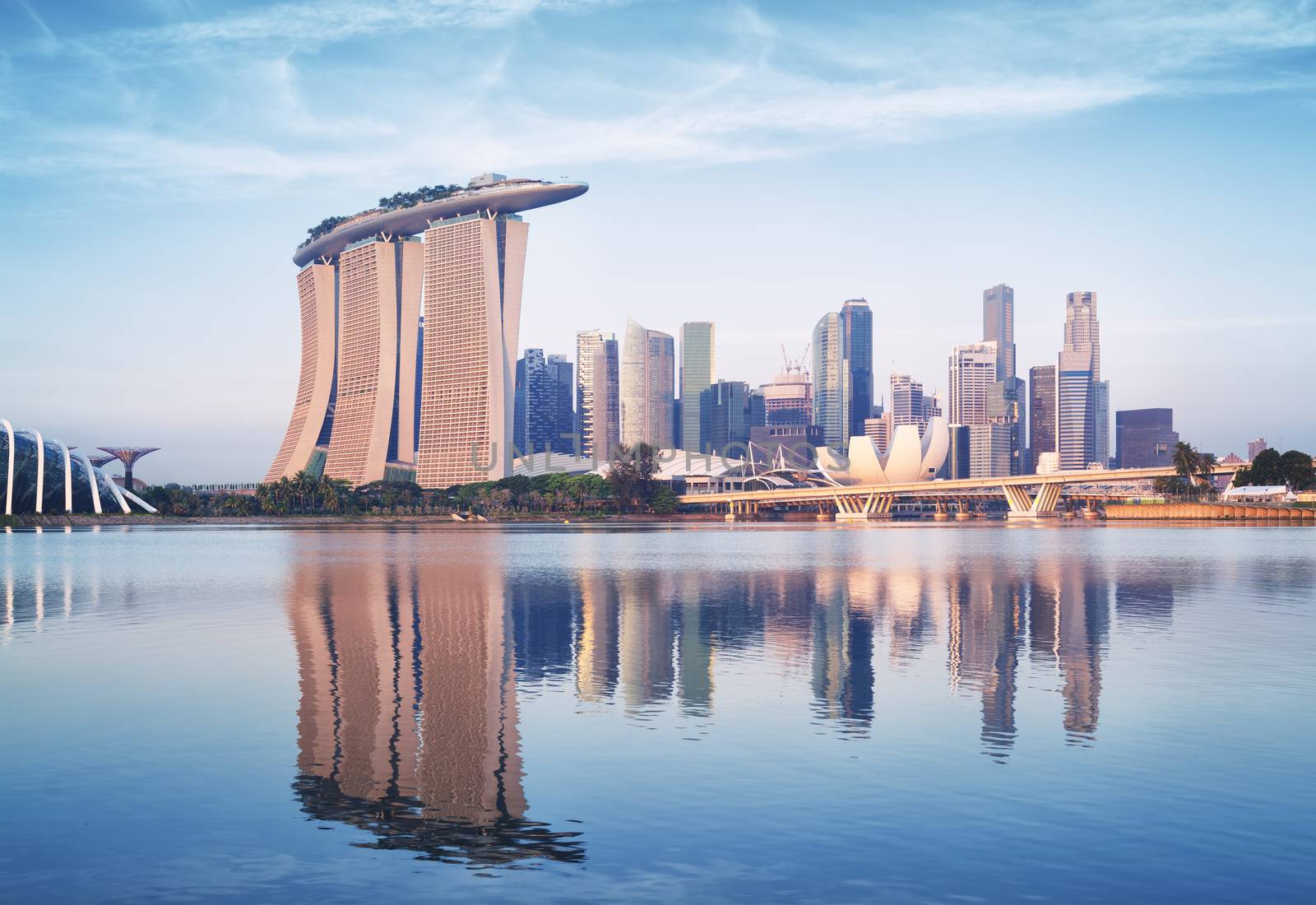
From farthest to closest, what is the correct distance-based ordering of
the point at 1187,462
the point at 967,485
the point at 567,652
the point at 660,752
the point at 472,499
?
1. the point at 472,499
2. the point at 967,485
3. the point at 1187,462
4. the point at 567,652
5. the point at 660,752

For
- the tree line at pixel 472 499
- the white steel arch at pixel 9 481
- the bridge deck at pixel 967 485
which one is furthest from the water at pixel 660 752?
the bridge deck at pixel 967 485

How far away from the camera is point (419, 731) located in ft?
52.6

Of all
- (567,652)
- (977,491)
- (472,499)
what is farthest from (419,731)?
(977,491)

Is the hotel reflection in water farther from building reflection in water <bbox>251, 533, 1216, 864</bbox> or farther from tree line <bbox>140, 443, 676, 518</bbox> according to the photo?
tree line <bbox>140, 443, 676, 518</bbox>

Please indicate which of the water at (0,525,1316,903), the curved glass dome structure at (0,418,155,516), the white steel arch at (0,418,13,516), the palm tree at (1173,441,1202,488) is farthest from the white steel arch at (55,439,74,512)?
the palm tree at (1173,441,1202,488)

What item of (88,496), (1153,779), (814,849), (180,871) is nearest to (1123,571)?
(1153,779)

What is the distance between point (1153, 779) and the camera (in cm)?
1343

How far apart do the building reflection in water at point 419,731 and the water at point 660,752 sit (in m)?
0.07

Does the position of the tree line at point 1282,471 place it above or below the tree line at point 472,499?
above

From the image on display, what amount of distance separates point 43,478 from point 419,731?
5764 inches

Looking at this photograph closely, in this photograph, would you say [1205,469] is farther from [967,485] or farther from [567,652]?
[567,652]

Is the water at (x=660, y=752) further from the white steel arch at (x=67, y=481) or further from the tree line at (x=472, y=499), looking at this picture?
the tree line at (x=472, y=499)

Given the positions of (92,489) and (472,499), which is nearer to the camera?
(92,489)

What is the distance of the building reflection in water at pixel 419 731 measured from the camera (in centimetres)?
1156
